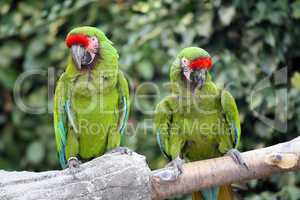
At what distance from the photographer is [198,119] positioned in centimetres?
321

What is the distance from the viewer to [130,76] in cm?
446

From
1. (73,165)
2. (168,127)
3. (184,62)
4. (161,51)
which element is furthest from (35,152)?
(184,62)

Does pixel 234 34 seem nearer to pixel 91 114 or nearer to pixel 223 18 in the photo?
pixel 223 18

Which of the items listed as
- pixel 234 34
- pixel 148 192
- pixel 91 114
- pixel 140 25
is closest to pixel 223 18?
pixel 234 34

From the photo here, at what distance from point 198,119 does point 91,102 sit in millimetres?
535

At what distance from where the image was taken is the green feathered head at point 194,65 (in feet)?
10.1

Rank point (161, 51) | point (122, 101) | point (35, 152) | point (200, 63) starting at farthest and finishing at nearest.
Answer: point (35, 152), point (161, 51), point (122, 101), point (200, 63)

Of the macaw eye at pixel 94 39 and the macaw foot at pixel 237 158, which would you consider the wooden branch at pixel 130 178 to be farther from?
the macaw eye at pixel 94 39

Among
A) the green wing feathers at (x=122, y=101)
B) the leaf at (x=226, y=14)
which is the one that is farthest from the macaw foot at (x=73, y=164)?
the leaf at (x=226, y=14)

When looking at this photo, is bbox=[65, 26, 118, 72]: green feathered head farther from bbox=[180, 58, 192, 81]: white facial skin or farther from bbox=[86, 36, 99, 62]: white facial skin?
bbox=[180, 58, 192, 81]: white facial skin

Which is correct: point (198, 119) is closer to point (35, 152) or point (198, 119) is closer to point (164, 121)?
point (164, 121)

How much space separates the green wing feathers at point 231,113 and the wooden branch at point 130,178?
1.00 ft

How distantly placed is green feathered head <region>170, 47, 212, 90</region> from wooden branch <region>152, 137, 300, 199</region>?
0.41 m

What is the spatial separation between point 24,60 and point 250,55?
1.73 m
